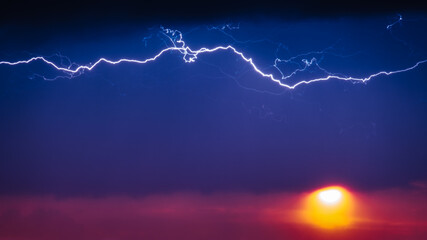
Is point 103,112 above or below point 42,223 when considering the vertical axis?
above

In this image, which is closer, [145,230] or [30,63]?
[145,230]

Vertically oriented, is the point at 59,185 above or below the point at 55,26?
below

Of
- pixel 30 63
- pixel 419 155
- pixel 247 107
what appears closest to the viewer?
pixel 419 155

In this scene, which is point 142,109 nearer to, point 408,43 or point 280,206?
point 280,206

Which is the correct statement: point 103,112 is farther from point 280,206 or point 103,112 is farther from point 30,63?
point 280,206

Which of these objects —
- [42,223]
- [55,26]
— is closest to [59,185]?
[42,223]

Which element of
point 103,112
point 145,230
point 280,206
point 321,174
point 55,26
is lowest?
point 145,230

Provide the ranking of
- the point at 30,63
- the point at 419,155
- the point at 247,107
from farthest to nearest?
the point at 30,63 < the point at 247,107 < the point at 419,155

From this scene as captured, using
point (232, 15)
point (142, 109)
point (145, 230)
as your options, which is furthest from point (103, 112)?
point (232, 15)

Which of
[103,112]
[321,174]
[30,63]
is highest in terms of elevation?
[30,63]
